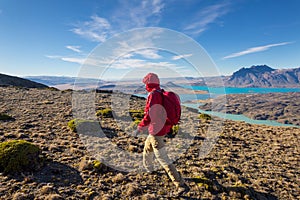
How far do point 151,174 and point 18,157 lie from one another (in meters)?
5.11

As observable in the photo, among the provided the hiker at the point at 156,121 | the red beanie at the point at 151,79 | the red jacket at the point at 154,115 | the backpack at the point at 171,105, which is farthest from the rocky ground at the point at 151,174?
the red beanie at the point at 151,79

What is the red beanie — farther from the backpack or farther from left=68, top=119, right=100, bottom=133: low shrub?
left=68, top=119, right=100, bottom=133: low shrub

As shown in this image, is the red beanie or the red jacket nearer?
the red jacket

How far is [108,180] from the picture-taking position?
290 inches

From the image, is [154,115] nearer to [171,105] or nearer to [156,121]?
[156,121]

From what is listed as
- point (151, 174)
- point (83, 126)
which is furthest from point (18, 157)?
point (83, 126)

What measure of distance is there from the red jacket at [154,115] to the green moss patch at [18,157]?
16.0 ft

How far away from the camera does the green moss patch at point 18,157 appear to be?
7.21m

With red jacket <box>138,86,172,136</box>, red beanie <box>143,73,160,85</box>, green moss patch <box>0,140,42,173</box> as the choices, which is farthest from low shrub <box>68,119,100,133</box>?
red beanie <box>143,73,160,85</box>

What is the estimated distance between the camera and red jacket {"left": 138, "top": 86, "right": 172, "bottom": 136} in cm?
593

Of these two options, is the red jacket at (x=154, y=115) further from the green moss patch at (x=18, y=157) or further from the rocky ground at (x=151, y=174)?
the green moss patch at (x=18, y=157)

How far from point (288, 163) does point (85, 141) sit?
1121 cm

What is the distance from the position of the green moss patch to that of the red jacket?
4.86m

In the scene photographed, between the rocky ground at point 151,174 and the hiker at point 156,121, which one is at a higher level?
the hiker at point 156,121
